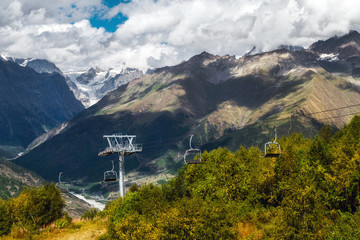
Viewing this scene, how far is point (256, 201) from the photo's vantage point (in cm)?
8619

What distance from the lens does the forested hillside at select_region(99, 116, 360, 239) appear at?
56.3m

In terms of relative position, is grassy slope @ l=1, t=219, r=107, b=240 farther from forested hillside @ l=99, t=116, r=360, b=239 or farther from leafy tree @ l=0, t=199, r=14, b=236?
leafy tree @ l=0, t=199, r=14, b=236

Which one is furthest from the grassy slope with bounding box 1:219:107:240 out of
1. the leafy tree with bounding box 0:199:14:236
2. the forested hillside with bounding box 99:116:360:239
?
the leafy tree with bounding box 0:199:14:236

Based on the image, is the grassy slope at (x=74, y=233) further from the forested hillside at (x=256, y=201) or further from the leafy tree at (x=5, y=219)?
the leafy tree at (x=5, y=219)

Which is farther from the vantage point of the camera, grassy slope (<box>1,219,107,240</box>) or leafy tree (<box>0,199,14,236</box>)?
leafy tree (<box>0,199,14,236</box>)

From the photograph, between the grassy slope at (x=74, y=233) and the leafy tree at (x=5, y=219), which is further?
the leafy tree at (x=5, y=219)

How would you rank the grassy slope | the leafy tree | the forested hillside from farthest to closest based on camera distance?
the leafy tree
the grassy slope
the forested hillside

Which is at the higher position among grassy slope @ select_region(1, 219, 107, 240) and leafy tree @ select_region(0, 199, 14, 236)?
leafy tree @ select_region(0, 199, 14, 236)

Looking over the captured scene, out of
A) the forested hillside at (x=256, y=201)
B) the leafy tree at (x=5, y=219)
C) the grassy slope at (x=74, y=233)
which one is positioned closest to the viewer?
the forested hillside at (x=256, y=201)

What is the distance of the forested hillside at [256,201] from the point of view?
185 feet

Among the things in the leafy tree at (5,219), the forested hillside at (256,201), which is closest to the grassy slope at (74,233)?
the forested hillside at (256,201)

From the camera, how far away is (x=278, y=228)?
5447 centimetres

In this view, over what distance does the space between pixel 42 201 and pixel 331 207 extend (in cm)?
7129

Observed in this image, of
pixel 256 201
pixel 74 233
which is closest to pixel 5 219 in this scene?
pixel 74 233
